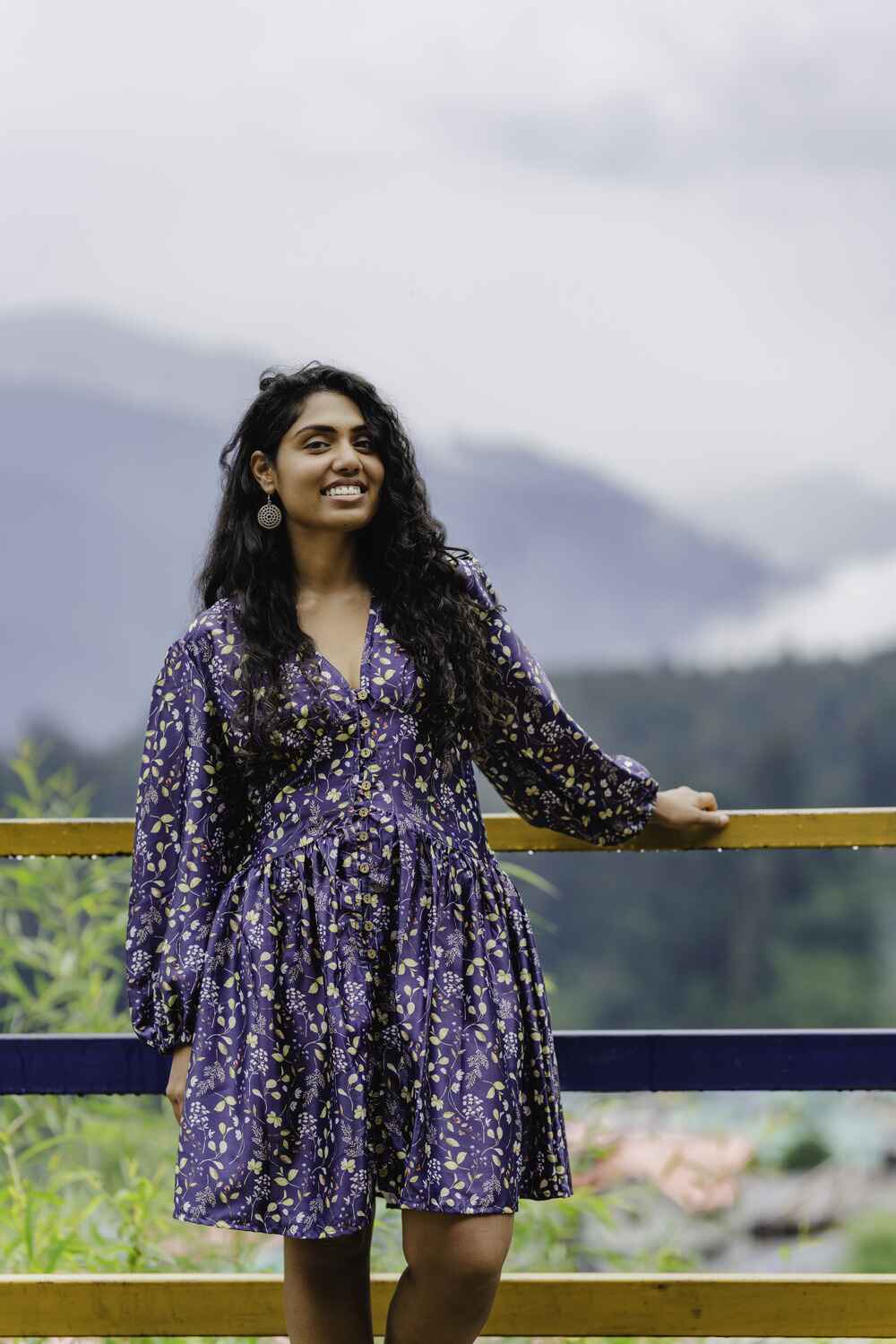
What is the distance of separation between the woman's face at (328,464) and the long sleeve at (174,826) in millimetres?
252

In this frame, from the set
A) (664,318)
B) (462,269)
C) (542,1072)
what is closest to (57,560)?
(462,269)

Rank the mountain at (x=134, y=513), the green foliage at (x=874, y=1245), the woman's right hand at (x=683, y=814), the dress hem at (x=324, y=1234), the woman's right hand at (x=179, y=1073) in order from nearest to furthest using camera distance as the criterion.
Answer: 1. the dress hem at (x=324, y=1234)
2. the woman's right hand at (x=179, y=1073)
3. the woman's right hand at (x=683, y=814)
4. the green foliage at (x=874, y=1245)
5. the mountain at (x=134, y=513)

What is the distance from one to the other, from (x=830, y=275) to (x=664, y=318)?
7.37 ft

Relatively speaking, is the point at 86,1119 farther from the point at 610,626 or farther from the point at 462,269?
the point at 610,626

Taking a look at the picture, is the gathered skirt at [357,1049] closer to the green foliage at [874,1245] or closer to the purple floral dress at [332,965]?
the purple floral dress at [332,965]

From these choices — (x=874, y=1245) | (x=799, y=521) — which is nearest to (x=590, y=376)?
(x=799, y=521)

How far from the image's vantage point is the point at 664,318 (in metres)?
14.2

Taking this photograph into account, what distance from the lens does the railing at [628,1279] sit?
2.13 metres

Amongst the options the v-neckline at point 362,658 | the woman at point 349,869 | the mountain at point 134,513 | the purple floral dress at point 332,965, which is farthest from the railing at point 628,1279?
the mountain at point 134,513

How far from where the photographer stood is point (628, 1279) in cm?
215

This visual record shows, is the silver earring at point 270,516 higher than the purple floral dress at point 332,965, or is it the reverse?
the silver earring at point 270,516

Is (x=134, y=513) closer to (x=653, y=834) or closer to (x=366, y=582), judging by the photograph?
(x=366, y=582)

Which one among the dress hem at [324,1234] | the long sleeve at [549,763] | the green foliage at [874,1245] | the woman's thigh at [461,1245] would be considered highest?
the long sleeve at [549,763]

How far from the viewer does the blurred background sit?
1059cm
